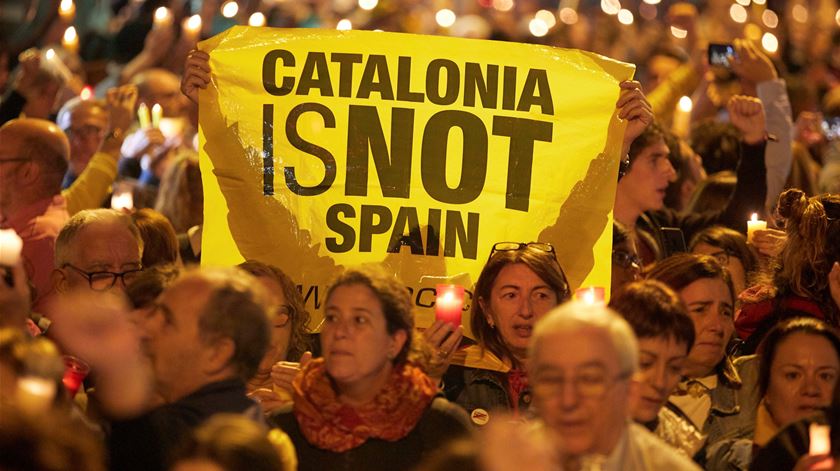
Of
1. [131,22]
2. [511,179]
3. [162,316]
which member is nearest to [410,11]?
[131,22]

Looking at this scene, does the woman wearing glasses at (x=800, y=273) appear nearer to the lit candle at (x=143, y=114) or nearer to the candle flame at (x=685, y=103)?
the candle flame at (x=685, y=103)

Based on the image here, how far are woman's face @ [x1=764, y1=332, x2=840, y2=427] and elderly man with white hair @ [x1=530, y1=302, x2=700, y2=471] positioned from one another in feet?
4.01

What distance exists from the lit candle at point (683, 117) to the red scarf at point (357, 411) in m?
4.69

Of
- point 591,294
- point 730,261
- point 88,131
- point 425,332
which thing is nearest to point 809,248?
point 730,261

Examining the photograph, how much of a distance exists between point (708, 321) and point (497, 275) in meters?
0.80

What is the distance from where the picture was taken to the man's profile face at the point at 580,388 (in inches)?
177

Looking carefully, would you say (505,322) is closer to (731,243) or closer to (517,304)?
(517,304)

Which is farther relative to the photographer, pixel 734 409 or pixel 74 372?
pixel 734 409

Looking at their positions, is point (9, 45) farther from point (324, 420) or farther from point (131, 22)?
point (324, 420)

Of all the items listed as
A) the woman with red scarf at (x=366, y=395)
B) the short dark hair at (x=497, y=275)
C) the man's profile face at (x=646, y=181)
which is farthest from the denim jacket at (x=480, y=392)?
the man's profile face at (x=646, y=181)

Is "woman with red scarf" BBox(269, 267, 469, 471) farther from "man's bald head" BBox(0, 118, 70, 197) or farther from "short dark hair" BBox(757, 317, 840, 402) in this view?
"man's bald head" BBox(0, 118, 70, 197)

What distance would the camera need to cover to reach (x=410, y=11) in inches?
620

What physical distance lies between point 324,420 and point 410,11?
10.7 meters

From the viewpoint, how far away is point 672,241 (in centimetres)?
795
